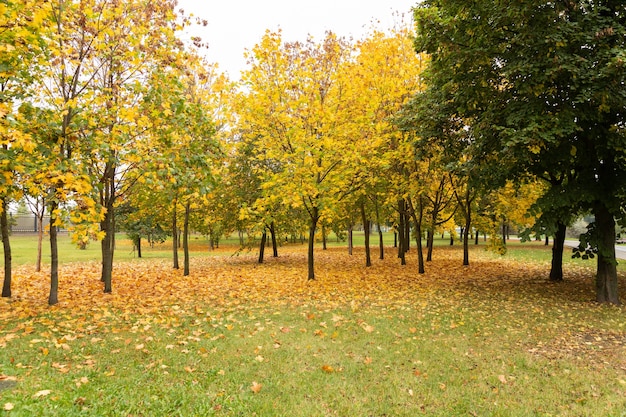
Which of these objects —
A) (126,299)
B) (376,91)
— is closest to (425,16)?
(376,91)

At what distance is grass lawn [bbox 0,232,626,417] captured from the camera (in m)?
4.18

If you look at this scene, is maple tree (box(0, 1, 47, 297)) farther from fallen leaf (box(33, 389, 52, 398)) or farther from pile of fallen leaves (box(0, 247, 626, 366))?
pile of fallen leaves (box(0, 247, 626, 366))

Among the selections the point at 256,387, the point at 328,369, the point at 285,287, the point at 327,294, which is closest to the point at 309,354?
the point at 328,369

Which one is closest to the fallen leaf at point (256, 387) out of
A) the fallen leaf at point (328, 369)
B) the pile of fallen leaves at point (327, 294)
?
the fallen leaf at point (328, 369)

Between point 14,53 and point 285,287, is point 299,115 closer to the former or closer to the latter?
point 285,287

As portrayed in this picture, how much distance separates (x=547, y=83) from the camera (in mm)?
8648

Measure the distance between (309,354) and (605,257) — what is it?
28.3 ft

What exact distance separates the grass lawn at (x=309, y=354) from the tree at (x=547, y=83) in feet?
11.1

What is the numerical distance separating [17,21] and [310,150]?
304 inches

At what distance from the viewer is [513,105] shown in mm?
8758

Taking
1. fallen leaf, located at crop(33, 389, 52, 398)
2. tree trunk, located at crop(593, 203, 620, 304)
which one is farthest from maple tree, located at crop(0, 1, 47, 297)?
tree trunk, located at crop(593, 203, 620, 304)

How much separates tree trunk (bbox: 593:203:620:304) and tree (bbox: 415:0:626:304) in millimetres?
22

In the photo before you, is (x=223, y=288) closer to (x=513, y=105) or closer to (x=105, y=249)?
(x=105, y=249)

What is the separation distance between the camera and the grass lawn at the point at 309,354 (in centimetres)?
418
